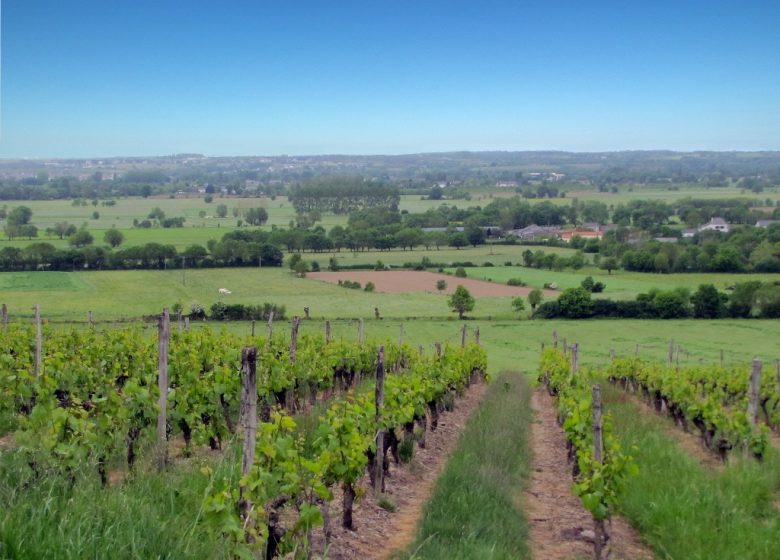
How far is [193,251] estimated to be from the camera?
62.7 metres

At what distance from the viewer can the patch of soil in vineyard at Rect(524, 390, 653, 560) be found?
7.68 metres

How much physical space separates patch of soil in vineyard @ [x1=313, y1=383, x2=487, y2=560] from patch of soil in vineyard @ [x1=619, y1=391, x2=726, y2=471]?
13.0ft

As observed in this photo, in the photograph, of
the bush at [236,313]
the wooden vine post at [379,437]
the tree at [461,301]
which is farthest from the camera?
the tree at [461,301]

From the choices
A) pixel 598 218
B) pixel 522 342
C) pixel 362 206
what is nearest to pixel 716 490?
pixel 522 342

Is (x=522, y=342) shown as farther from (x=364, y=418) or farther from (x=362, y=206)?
(x=362, y=206)

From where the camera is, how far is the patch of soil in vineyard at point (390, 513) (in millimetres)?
6953

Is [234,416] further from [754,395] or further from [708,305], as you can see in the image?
[708,305]

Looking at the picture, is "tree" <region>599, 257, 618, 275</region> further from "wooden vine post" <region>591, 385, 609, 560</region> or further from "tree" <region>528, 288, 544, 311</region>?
"wooden vine post" <region>591, 385, 609, 560</region>

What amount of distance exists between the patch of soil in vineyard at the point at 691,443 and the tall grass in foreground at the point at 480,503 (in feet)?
8.96

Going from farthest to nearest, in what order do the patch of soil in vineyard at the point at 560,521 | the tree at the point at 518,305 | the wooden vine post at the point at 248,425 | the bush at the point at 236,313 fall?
the tree at the point at 518,305 → the bush at the point at 236,313 → the patch of soil in vineyard at the point at 560,521 → the wooden vine post at the point at 248,425

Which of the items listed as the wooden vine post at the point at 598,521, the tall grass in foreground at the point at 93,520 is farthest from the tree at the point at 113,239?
the tall grass in foreground at the point at 93,520

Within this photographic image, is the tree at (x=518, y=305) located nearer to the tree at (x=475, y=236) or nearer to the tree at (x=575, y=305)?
the tree at (x=575, y=305)

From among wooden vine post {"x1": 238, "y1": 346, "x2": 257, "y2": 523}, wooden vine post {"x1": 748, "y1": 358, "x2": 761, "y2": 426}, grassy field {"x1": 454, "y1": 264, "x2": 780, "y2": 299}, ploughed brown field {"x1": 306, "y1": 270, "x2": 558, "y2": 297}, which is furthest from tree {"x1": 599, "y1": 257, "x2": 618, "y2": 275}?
wooden vine post {"x1": 238, "y1": 346, "x2": 257, "y2": 523}

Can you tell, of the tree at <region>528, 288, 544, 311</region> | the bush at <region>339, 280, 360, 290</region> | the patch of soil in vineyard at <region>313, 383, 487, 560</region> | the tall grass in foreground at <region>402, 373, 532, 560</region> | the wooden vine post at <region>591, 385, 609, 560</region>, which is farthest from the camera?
the bush at <region>339, 280, 360, 290</region>
